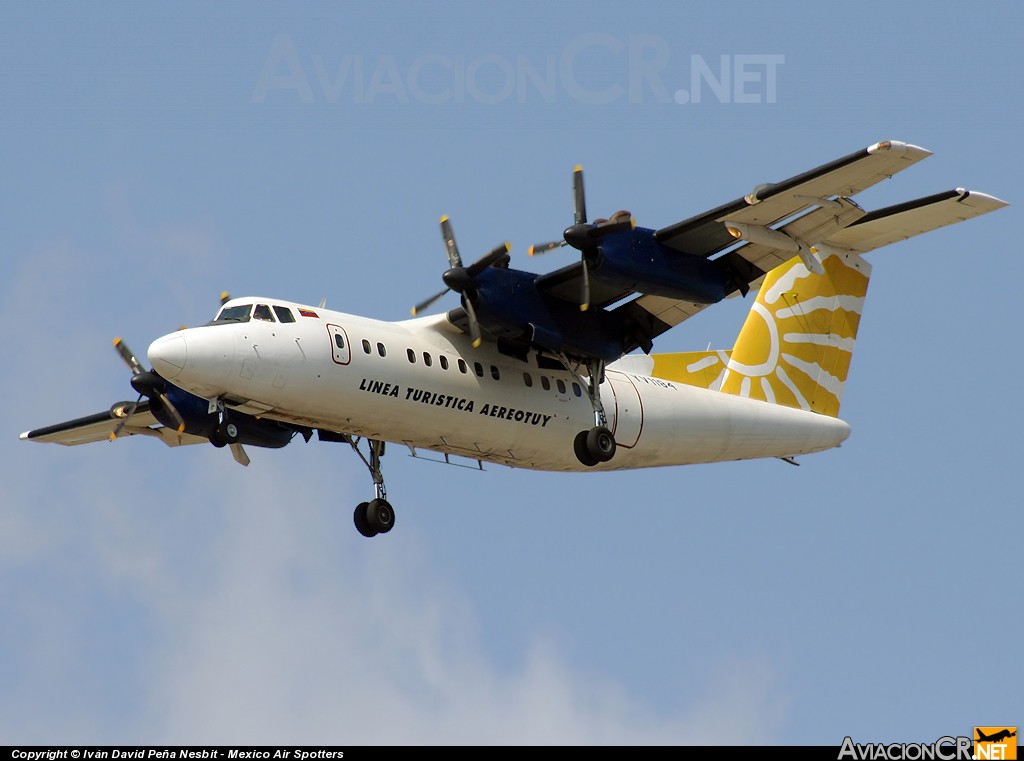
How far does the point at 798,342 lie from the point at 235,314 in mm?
9952

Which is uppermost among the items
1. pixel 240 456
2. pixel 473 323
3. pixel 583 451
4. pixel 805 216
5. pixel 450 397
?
pixel 805 216

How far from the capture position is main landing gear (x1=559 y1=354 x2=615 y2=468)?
2152 cm

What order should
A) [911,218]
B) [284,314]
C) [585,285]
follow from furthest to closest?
[911,218], [585,285], [284,314]

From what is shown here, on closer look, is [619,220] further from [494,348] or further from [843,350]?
[843,350]

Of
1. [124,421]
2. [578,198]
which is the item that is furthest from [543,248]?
[124,421]

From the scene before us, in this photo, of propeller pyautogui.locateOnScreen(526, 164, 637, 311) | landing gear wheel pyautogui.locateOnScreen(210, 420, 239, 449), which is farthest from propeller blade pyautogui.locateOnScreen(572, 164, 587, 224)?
landing gear wheel pyautogui.locateOnScreen(210, 420, 239, 449)

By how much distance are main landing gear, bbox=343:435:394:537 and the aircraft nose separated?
3713 millimetres

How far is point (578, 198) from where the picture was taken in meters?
21.1

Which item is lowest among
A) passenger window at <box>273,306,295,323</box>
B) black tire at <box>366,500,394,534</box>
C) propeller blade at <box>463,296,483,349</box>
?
black tire at <box>366,500,394,534</box>

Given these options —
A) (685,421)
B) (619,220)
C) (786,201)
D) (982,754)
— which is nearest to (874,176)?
(786,201)

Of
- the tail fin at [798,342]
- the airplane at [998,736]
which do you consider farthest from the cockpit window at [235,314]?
the airplane at [998,736]

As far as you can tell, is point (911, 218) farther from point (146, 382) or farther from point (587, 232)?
point (146, 382)

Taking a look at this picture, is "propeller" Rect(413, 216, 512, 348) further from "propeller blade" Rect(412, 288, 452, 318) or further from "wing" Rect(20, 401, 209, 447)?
"wing" Rect(20, 401, 209, 447)

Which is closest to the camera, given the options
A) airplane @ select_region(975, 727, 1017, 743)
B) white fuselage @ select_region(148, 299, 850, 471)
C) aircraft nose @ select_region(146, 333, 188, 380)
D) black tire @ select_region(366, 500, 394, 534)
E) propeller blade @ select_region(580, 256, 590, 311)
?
airplane @ select_region(975, 727, 1017, 743)
